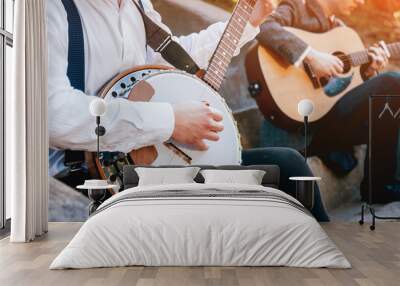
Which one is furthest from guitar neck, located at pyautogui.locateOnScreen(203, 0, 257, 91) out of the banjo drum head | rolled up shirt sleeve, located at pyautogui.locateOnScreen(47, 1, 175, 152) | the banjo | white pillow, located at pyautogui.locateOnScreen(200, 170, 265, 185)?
white pillow, located at pyautogui.locateOnScreen(200, 170, 265, 185)

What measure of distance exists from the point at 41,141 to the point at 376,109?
3.95 m

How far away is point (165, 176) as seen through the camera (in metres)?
6.16

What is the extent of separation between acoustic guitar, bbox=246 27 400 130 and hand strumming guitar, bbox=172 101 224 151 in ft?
1.92

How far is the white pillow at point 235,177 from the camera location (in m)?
6.11

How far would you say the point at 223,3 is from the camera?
6.89 metres

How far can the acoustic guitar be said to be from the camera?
690cm

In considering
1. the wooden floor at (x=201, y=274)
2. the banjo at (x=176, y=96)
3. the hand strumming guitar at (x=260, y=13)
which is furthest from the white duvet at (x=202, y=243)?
the hand strumming guitar at (x=260, y=13)

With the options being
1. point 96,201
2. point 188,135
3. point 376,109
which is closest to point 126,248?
point 96,201

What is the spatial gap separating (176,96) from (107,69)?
0.87 meters

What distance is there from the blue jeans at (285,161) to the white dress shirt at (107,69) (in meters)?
1.03

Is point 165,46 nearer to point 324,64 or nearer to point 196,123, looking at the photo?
point 196,123

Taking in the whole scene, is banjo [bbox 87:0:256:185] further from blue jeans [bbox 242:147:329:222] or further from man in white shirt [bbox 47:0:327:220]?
blue jeans [bbox 242:147:329:222]

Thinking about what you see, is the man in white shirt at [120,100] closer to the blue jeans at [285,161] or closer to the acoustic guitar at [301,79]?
the blue jeans at [285,161]

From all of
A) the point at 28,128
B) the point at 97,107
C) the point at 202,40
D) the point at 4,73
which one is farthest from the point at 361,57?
the point at 4,73
